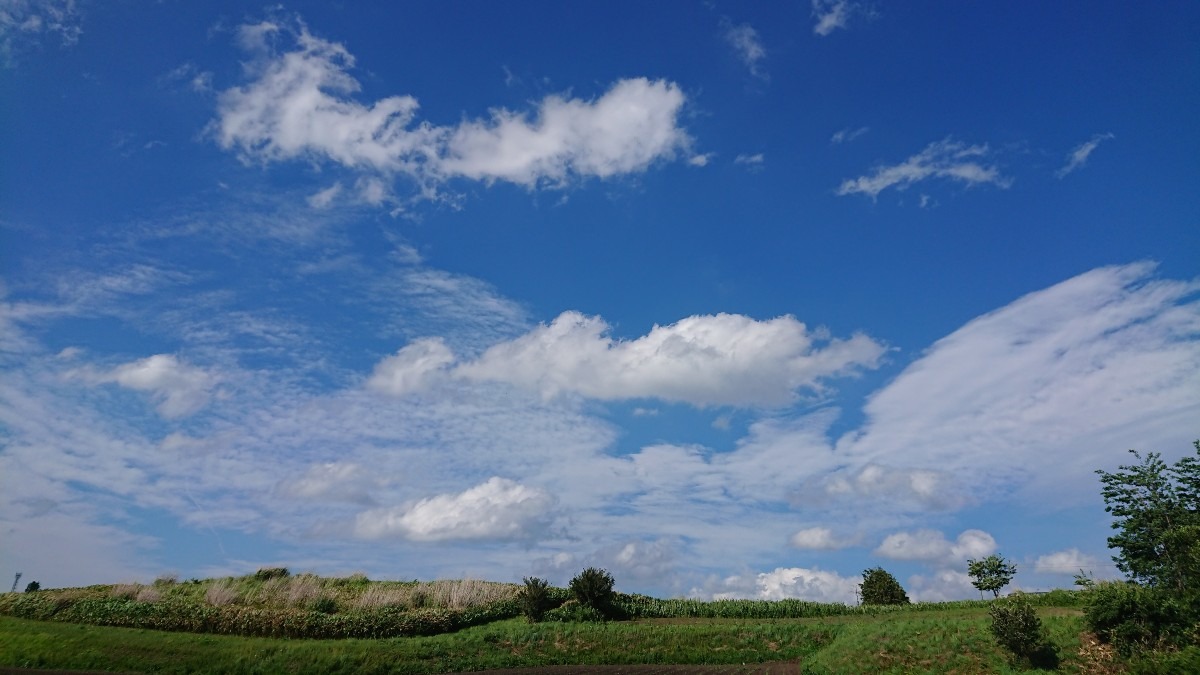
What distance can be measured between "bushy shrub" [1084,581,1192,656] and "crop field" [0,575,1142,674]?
0.91 metres

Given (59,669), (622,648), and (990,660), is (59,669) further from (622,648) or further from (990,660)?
(990,660)

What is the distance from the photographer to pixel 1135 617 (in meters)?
27.5

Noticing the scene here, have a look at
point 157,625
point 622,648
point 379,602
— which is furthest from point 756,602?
point 157,625

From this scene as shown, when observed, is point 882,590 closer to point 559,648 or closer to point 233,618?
point 559,648

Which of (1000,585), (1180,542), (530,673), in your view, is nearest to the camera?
(530,673)

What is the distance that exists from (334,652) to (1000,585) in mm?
61831

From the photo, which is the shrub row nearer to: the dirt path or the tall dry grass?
the tall dry grass

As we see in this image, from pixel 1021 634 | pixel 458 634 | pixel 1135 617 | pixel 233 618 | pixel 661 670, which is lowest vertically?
pixel 661 670

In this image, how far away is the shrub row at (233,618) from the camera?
125 feet

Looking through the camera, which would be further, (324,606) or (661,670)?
(324,606)

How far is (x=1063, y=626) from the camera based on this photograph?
3102cm

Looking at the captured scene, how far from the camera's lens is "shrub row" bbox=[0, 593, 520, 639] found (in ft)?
125

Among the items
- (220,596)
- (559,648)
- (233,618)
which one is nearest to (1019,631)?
(559,648)

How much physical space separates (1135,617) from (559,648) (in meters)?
25.3
